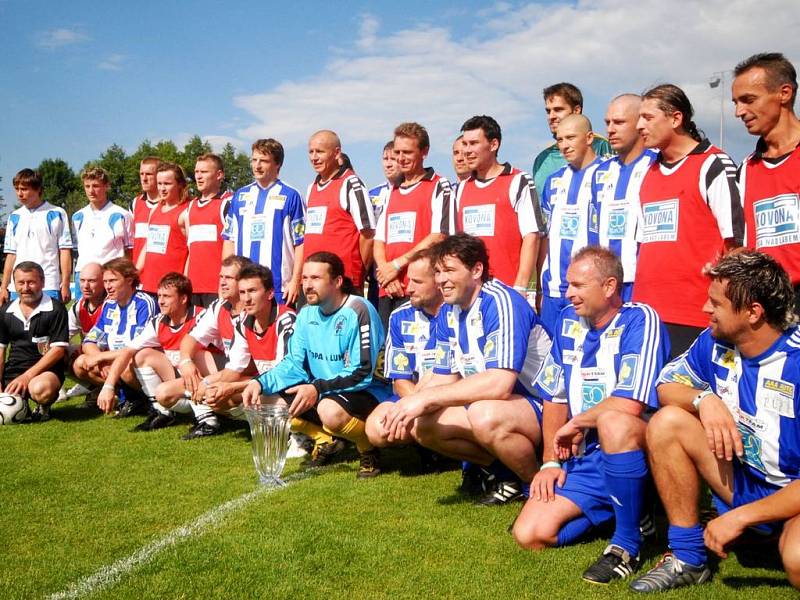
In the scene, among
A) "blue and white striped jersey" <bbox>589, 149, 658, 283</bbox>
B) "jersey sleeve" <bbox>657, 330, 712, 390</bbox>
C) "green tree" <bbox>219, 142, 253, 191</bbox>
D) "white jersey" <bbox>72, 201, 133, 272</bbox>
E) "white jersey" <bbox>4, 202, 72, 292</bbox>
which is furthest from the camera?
"green tree" <bbox>219, 142, 253, 191</bbox>

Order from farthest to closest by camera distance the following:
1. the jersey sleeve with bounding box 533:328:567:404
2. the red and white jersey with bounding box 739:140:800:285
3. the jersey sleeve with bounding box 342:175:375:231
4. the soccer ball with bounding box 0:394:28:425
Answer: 1. the soccer ball with bounding box 0:394:28:425
2. the jersey sleeve with bounding box 342:175:375:231
3. the jersey sleeve with bounding box 533:328:567:404
4. the red and white jersey with bounding box 739:140:800:285

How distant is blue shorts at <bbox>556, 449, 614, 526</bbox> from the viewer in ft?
11.9

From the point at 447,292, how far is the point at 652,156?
5.37 feet

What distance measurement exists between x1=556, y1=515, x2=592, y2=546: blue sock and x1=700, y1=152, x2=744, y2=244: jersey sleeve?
1699mm

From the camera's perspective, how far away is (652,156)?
4680mm

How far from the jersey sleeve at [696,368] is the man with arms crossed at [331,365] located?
2242 millimetres

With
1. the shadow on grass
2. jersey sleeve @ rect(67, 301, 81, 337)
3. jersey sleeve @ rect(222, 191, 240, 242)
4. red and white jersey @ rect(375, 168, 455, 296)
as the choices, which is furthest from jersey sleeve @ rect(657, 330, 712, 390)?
jersey sleeve @ rect(67, 301, 81, 337)

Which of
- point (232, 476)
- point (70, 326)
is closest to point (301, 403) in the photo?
point (232, 476)

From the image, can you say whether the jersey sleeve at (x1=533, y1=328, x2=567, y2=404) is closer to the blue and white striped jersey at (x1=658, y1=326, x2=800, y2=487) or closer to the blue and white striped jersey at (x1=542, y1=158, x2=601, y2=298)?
the blue and white striped jersey at (x1=658, y1=326, x2=800, y2=487)

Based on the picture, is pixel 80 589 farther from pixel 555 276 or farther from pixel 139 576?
pixel 555 276

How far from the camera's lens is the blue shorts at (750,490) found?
308cm

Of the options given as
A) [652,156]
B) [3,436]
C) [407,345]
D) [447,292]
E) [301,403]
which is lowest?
[3,436]

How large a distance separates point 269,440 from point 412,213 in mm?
2299

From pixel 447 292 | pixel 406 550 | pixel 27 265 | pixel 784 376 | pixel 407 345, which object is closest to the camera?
pixel 784 376
